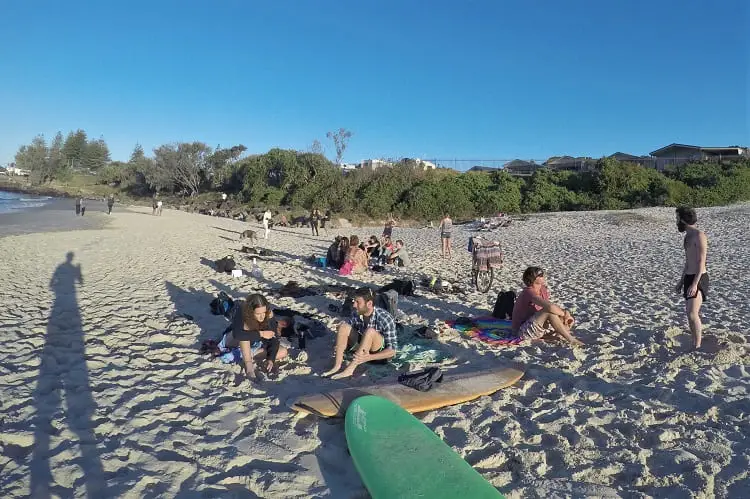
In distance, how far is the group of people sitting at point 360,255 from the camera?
34.2ft

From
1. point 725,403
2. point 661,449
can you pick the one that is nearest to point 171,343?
point 661,449

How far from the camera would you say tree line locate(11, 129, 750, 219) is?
29859 millimetres

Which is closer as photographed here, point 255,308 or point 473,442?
point 473,442

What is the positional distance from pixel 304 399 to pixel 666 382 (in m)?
3.31

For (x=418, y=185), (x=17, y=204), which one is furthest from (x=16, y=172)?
(x=418, y=185)

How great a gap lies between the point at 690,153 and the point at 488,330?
149ft

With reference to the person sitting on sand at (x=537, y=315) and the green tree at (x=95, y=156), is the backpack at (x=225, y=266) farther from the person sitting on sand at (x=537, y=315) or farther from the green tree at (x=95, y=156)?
the green tree at (x=95, y=156)

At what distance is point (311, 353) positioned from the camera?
5.38 meters

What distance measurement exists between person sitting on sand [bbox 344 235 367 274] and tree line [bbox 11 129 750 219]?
75.0 feet

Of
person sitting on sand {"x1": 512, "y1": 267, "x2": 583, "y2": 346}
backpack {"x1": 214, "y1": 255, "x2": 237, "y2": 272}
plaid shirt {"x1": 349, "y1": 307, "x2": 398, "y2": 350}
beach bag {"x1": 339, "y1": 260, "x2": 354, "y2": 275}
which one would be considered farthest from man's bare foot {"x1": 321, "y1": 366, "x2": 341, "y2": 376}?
backpack {"x1": 214, "y1": 255, "x2": 237, "y2": 272}

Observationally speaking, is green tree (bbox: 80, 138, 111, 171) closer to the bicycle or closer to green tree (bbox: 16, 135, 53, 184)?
green tree (bbox: 16, 135, 53, 184)

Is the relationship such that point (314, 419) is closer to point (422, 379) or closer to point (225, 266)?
point (422, 379)

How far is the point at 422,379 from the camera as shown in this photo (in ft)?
13.4

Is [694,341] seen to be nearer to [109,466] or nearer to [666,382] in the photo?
[666,382]
